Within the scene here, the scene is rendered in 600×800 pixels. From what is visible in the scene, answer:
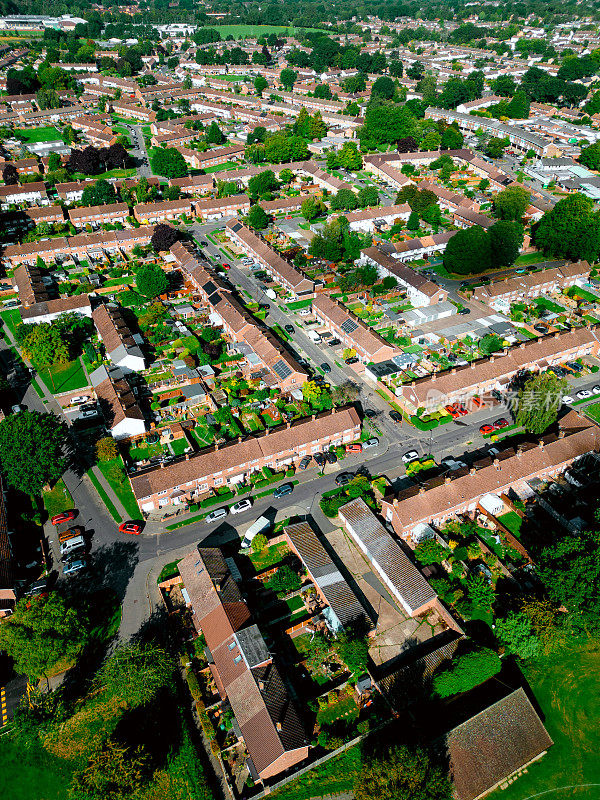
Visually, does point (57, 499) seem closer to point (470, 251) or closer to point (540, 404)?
point (540, 404)

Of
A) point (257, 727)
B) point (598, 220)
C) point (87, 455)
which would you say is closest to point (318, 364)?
point (87, 455)

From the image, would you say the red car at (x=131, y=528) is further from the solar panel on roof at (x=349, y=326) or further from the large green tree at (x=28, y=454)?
the solar panel on roof at (x=349, y=326)

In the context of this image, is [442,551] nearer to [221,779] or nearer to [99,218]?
[221,779]

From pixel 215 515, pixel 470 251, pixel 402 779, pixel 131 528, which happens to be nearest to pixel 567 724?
pixel 402 779

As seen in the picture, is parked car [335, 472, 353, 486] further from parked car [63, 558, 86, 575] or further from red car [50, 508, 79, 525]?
red car [50, 508, 79, 525]

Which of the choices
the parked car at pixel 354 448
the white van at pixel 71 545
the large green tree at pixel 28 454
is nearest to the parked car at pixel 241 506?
the parked car at pixel 354 448

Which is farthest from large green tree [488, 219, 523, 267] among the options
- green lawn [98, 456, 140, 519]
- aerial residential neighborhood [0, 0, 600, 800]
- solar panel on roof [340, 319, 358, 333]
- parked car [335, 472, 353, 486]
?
green lawn [98, 456, 140, 519]
